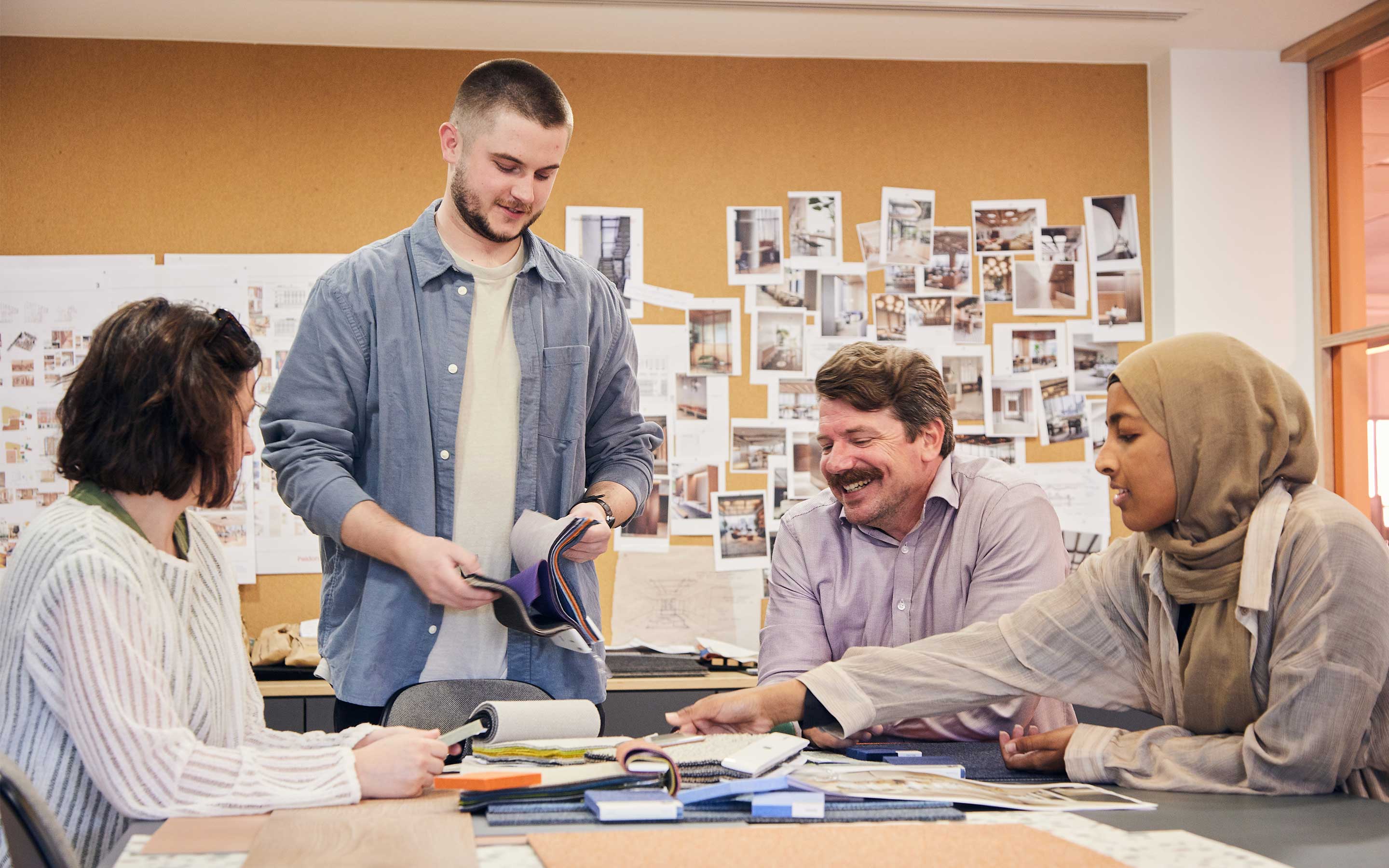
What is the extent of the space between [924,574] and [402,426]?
95 cm

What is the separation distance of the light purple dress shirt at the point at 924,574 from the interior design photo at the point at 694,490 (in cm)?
127

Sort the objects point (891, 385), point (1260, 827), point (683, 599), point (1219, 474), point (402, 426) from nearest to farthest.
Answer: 1. point (1260, 827)
2. point (1219, 474)
3. point (402, 426)
4. point (891, 385)
5. point (683, 599)

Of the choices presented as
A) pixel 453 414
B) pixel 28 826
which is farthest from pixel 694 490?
pixel 28 826

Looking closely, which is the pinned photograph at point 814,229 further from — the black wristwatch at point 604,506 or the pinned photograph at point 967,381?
the black wristwatch at point 604,506

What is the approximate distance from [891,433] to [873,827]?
117cm

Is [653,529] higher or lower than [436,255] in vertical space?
lower

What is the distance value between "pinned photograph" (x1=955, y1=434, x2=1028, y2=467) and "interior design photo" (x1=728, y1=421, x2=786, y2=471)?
55 cm

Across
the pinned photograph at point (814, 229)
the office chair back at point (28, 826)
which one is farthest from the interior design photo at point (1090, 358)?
the office chair back at point (28, 826)

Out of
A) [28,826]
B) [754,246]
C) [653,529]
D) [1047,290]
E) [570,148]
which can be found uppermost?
[570,148]

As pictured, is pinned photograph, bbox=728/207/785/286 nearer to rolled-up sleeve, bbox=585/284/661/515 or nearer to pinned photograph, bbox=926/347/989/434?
pinned photograph, bbox=926/347/989/434

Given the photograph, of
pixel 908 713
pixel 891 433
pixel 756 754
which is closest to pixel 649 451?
pixel 891 433

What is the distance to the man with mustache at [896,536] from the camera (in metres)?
2.06

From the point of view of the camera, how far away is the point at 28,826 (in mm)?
1001

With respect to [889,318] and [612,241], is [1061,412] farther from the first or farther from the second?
[612,241]
